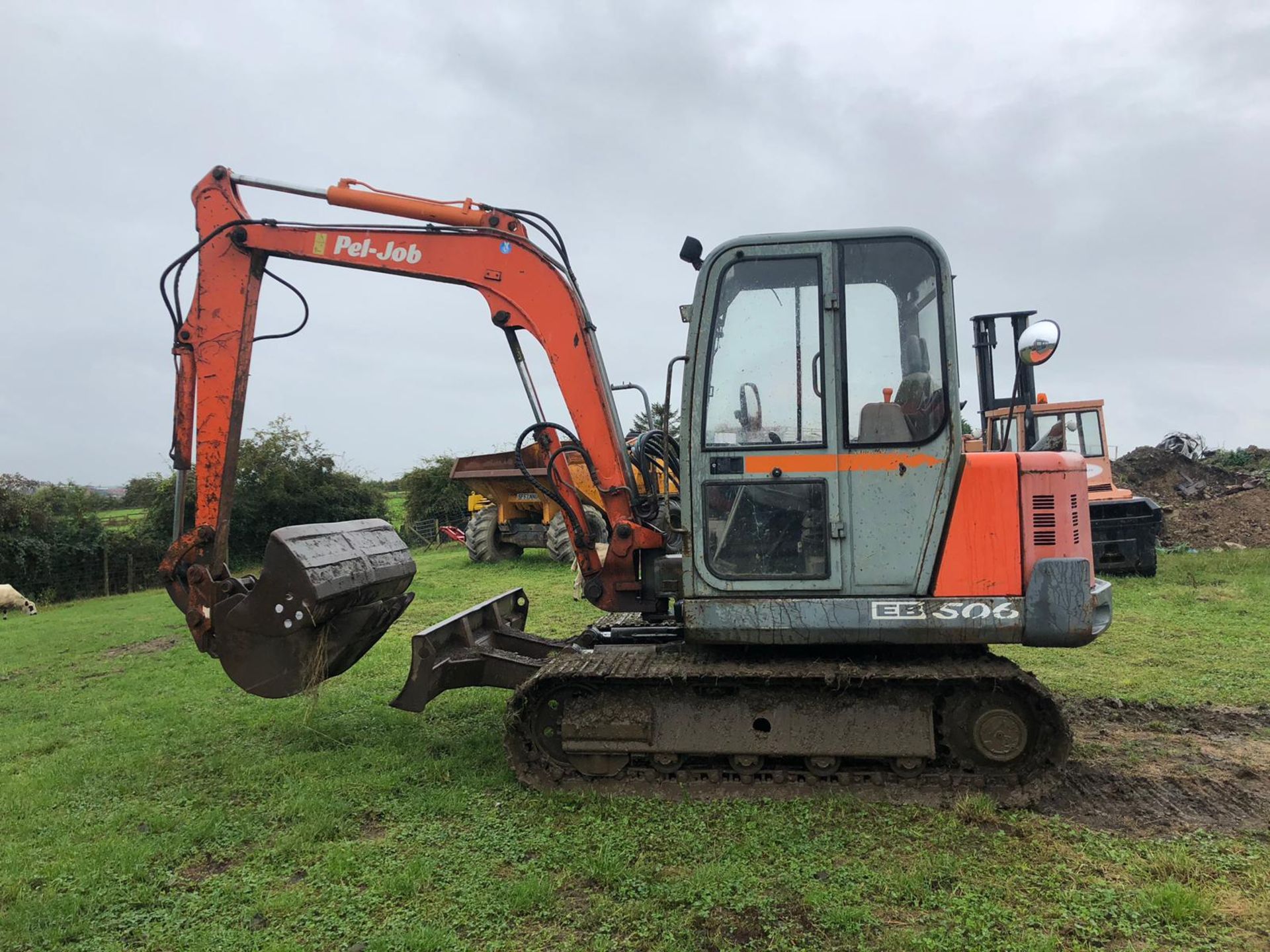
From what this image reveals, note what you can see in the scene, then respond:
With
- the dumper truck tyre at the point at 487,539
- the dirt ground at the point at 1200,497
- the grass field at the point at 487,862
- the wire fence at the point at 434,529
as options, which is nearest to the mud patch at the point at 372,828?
the grass field at the point at 487,862

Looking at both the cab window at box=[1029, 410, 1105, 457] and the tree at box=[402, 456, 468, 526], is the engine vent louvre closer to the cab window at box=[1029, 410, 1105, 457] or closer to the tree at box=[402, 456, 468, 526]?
the cab window at box=[1029, 410, 1105, 457]

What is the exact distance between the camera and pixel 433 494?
105 feet

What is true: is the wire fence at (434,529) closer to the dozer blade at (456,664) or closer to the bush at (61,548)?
the bush at (61,548)

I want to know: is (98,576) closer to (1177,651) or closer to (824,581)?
(824,581)

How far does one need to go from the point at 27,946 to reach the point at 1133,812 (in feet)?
17.0

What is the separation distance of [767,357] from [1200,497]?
2404 cm

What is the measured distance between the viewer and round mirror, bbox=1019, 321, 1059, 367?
11.9ft

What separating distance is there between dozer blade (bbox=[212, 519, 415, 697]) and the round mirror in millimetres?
4154

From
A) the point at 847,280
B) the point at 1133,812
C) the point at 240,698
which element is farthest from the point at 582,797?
the point at 240,698

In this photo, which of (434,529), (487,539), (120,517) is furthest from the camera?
(434,529)

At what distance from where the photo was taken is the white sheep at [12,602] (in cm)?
1650

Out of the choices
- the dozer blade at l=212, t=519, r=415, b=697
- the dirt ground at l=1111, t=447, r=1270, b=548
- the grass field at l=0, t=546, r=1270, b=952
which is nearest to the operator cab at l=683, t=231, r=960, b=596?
the grass field at l=0, t=546, r=1270, b=952

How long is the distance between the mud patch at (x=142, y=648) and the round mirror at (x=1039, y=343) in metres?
10.1

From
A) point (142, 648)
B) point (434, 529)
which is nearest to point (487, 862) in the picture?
point (142, 648)
